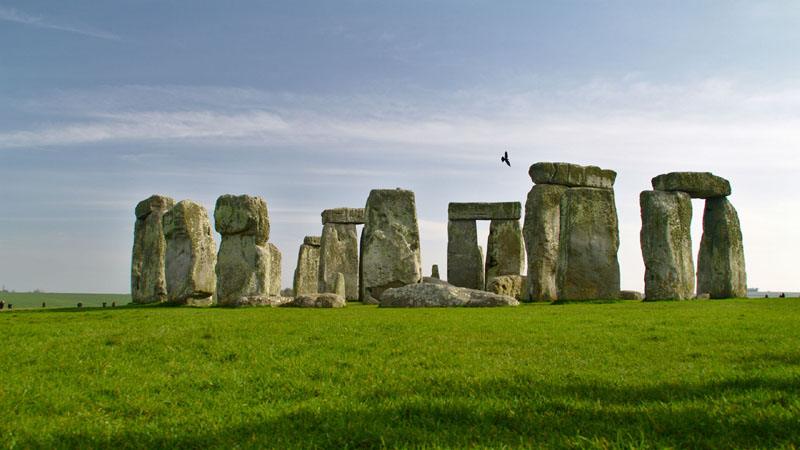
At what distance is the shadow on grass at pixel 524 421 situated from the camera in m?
3.27

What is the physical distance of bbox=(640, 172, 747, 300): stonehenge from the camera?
50.4 feet

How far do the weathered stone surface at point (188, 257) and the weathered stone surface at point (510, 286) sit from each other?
854 centimetres

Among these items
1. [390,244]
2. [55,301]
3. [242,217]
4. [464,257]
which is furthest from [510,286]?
[55,301]

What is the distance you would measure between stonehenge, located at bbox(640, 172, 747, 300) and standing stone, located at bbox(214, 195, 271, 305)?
10364mm

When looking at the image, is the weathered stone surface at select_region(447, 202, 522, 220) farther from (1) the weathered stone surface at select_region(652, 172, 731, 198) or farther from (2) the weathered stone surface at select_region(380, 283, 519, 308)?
(2) the weathered stone surface at select_region(380, 283, 519, 308)

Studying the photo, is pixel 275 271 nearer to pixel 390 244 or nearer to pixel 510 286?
pixel 390 244

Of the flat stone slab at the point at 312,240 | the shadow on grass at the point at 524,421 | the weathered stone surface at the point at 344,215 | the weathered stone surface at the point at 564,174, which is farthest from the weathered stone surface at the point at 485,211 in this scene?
the shadow on grass at the point at 524,421

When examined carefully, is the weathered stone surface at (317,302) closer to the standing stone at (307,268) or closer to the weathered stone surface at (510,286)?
the weathered stone surface at (510,286)

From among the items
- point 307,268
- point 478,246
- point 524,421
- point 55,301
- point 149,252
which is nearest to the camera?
point 524,421

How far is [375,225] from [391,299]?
12.3 ft

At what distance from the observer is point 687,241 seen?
1622cm

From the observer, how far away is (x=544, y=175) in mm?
17984

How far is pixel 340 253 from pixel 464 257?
5155mm

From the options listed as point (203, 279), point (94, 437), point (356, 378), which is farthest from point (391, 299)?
point (94, 437)
